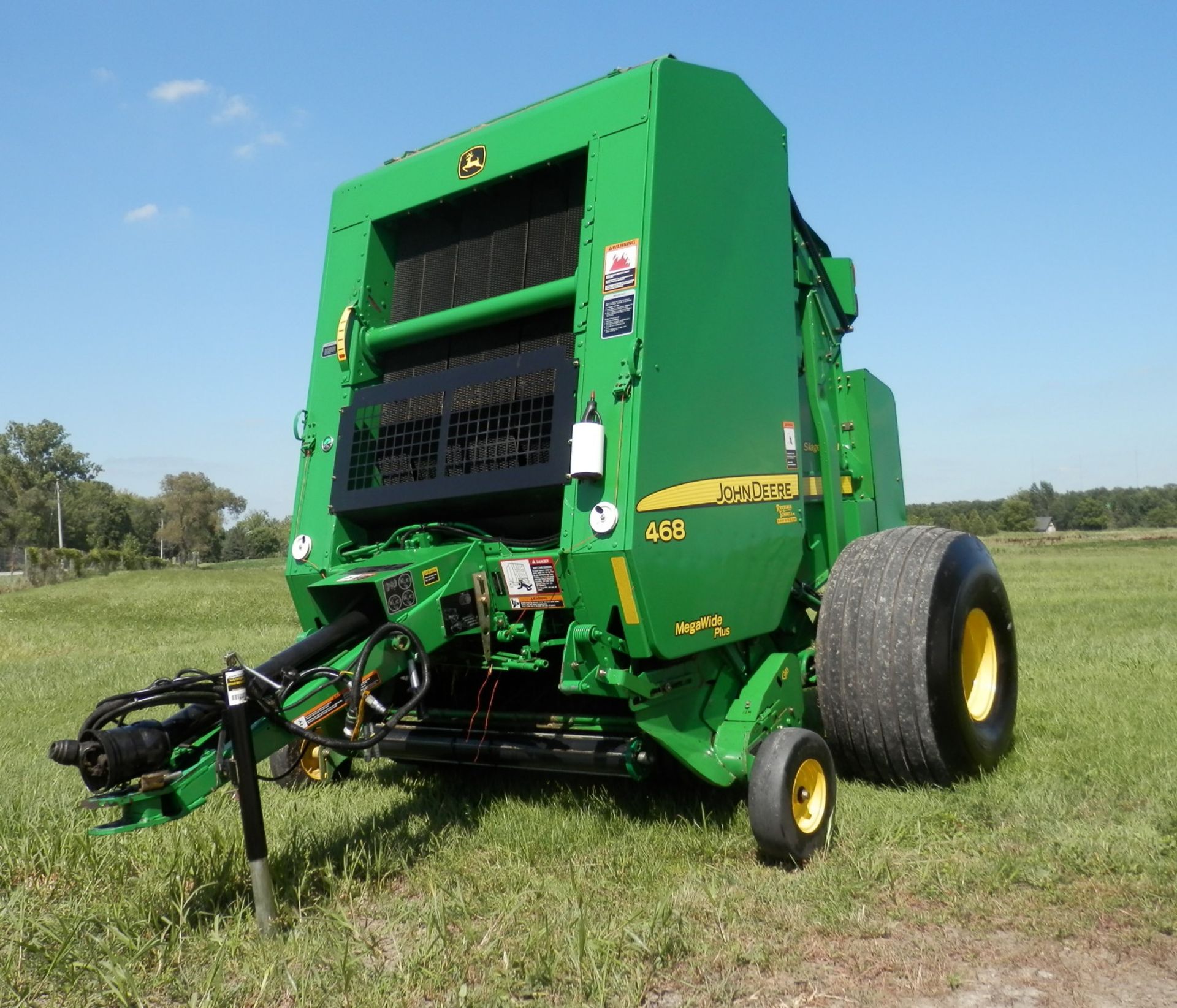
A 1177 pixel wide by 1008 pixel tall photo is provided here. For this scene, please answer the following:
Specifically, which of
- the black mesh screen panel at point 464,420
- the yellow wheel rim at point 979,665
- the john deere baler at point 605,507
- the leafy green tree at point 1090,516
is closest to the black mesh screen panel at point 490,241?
the john deere baler at point 605,507

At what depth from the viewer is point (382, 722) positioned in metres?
3.82

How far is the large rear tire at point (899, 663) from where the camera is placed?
4684mm

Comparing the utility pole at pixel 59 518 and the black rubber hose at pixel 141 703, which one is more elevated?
the black rubber hose at pixel 141 703

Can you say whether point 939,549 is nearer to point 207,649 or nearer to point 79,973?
point 79,973

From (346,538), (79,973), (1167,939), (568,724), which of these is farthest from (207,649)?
(1167,939)

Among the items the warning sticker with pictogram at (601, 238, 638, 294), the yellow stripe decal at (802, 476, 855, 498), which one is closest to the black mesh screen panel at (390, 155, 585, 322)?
the warning sticker with pictogram at (601, 238, 638, 294)

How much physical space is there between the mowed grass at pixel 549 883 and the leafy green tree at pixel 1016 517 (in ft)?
300

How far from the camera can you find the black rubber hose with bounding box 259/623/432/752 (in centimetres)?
343

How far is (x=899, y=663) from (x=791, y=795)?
40.3 inches

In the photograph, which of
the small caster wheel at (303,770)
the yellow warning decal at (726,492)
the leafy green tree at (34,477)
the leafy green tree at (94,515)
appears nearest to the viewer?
the yellow warning decal at (726,492)

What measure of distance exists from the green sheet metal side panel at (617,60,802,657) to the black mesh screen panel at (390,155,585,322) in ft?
1.71

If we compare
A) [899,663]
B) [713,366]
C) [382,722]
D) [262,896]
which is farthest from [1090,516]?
[262,896]

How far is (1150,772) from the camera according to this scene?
4.95 metres

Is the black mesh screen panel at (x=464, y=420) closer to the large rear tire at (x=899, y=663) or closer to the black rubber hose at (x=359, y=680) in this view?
the black rubber hose at (x=359, y=680)
